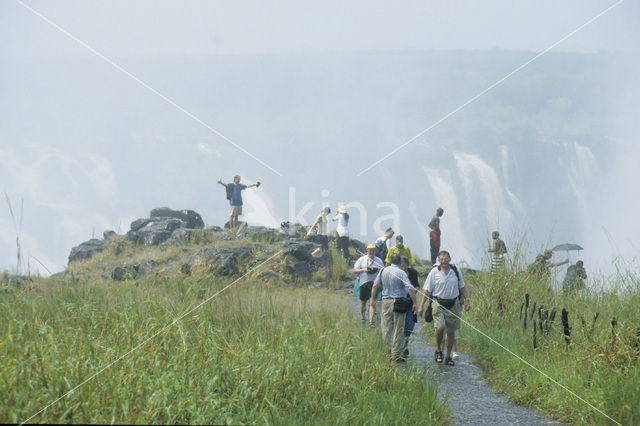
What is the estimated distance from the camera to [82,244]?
90.8 feet

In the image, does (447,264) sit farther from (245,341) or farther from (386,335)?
(245,341)

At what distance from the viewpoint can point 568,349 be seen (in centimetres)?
879

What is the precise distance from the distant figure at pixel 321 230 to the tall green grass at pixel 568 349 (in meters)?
10.8

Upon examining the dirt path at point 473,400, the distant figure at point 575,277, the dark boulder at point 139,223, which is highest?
the dark boulder at point 139,223

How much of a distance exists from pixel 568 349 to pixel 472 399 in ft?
5.74

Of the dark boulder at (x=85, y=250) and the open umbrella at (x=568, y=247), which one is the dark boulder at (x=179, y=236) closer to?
the dark boulder at (x=85, y=250)

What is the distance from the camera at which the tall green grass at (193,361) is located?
5004 mm

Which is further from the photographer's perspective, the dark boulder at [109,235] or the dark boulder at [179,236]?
the dark boulder at [109,235]

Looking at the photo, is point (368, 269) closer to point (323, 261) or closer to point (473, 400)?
point (473, 400)

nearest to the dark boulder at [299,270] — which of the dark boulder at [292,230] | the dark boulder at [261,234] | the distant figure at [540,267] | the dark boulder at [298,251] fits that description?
the dark boulder at [298,251]

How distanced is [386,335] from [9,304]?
5.71 metres

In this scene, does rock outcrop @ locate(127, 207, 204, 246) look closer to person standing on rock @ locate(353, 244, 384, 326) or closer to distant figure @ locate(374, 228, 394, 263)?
distant figure @ locate(374, 228, 394, 263)

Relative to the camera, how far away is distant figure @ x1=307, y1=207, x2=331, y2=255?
23.8 metres

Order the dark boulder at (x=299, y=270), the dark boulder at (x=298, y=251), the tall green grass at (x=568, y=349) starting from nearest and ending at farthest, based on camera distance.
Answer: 1. the tall green grass at (x=568, y=349)
2. the dark boulder at (x=299, y=270)
3. the dark boulder at (x=298, y=251)
